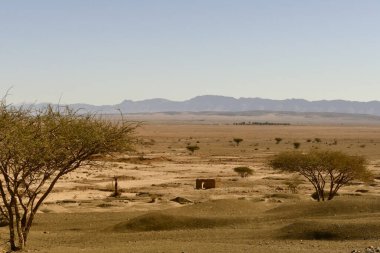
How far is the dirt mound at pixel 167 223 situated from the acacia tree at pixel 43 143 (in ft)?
20.0

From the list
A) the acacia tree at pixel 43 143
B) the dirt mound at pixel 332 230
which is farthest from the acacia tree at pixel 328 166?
the acacia tree at pixel 43 143

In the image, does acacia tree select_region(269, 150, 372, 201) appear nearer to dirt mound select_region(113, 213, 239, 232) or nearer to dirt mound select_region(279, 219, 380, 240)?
dirt mound select_region(113, 213, 239, 232)

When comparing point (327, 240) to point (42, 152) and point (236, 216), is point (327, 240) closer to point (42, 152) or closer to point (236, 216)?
point (236, 216)

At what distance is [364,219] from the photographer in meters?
25.2

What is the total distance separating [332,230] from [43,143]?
11.9 metres

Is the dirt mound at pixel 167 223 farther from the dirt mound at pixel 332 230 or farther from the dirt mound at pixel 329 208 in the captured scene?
the dirt mound at pixel 332 230

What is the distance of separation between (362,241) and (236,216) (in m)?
8.29

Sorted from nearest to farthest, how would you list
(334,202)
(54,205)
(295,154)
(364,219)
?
(364,219), (334,202), (54,205), (295,154)

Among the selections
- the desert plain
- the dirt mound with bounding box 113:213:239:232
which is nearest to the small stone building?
the desert plain

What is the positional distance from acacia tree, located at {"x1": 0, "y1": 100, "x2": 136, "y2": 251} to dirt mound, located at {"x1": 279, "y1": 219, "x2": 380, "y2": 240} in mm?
7561

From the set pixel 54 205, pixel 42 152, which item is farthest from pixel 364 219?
pixel 54 205

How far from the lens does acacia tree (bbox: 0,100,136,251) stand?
1961 cm

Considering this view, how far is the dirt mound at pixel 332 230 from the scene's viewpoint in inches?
894

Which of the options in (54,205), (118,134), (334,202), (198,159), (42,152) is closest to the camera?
(42,152)
